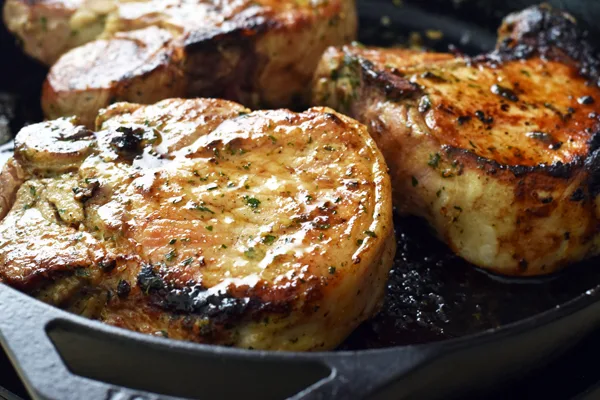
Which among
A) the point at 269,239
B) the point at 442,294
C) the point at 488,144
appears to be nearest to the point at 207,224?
the point at 269,239

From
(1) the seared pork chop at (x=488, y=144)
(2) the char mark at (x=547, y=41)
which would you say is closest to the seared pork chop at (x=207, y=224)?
(1) the seared pork chop at (x=488, y=144)

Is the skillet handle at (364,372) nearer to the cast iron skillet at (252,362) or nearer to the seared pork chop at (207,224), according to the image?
the cast iron skillet at (252,362)

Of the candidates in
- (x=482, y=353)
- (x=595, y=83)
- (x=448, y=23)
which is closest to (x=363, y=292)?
(x=482, y=353)

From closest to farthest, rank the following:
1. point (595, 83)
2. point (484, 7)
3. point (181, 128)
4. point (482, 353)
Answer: point (482, 353) < point (181, 128) < point (595, 83) < point (484, 7)

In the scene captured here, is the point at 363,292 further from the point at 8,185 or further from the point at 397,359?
the point at 8,185

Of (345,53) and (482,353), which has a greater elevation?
(345,53)

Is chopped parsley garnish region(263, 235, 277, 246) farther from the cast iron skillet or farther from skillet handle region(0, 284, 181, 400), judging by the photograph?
skillet handle region(0, 284, 181, 400)

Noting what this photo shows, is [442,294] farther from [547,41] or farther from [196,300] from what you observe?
[547,41]
